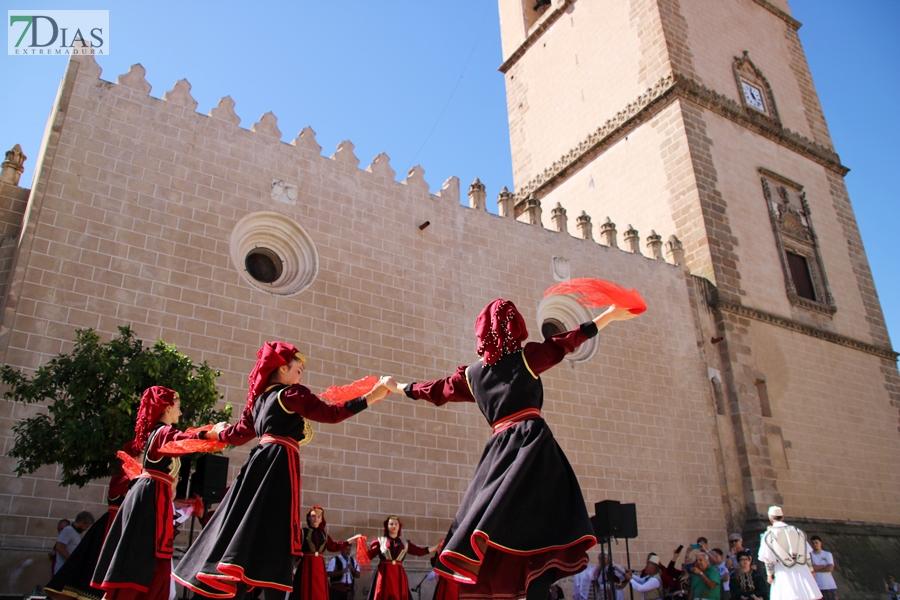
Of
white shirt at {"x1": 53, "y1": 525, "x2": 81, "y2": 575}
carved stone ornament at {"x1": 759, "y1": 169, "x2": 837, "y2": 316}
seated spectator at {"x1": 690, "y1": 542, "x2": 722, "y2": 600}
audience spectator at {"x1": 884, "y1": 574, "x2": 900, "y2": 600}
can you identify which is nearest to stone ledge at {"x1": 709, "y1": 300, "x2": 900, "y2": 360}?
carved stone ornament at {"x1": 759, "y1": 169, "x2": 837, "y2": 316}

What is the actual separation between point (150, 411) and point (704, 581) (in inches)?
276

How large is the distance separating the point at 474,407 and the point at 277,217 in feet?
14.0

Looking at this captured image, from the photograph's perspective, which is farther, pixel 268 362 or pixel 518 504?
pixel 268 362

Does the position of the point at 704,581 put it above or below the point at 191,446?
below

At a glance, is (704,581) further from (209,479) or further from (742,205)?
(742,205)

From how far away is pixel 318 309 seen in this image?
10523 millimetres

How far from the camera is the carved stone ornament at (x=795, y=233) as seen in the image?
16734mm

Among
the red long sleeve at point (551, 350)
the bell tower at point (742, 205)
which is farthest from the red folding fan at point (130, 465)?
the bell tower at point (742, 205)

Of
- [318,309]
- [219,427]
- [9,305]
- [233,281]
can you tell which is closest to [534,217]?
[318,309]

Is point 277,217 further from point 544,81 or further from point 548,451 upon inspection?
point 544,81

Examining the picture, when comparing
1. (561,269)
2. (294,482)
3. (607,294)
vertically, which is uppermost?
(561,269)

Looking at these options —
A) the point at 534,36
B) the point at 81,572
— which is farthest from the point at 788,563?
the point at 534,36

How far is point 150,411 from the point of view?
5.06 meters

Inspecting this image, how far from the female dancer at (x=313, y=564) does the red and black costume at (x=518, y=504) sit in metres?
3.96
